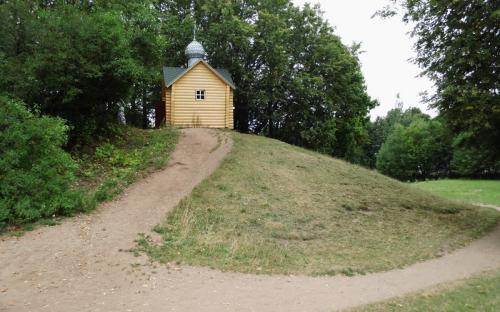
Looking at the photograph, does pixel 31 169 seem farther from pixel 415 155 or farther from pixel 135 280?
pixel 415 155

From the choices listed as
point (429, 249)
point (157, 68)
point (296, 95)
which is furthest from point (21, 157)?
point (296, 95)

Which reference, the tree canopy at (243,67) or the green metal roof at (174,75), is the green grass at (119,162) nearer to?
the tree canopy at (243,67)

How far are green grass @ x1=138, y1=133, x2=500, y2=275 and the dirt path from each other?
2.04 feet

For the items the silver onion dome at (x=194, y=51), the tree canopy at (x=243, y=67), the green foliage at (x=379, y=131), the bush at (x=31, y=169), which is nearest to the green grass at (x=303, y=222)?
the bush at (x=31, y=169)

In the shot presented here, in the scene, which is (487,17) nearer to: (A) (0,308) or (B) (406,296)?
(B) (406,296)

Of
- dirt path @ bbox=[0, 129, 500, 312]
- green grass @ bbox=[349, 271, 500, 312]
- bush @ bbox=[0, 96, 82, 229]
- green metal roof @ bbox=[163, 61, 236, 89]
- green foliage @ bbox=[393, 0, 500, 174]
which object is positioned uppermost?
green metal roof @ bbox=[163, 61, 236, 89]

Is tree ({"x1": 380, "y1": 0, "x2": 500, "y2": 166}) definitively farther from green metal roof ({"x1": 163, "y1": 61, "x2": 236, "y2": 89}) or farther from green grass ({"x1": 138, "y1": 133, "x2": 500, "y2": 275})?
green metal roof ({"x1": 163, "y1": 61, "x2": 236, "y2": 89})

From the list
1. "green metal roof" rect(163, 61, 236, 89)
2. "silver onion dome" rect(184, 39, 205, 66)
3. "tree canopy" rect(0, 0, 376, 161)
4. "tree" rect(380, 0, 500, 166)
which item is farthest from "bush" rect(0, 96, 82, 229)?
"silver onion dome" rect(184, 39, 205, 66)

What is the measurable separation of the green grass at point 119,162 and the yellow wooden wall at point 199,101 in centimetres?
478

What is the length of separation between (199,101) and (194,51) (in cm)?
470

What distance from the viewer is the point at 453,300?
315 inches

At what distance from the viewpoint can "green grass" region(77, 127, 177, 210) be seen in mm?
13711

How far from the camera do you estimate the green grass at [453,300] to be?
7473 mm

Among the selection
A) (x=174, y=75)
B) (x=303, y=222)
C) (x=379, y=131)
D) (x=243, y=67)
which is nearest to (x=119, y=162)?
(x=303, y=222)
